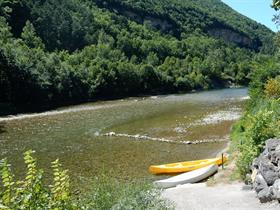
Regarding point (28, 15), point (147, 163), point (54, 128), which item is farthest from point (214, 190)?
point (28, 15)

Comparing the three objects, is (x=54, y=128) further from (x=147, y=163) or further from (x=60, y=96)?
(x=60, y=96)

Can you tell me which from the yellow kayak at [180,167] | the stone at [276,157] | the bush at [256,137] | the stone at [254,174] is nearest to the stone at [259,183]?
the stone at [254,174]

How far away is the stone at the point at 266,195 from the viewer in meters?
19.1

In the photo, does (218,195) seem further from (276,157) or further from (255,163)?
(276,157)

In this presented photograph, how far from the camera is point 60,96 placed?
8644cm

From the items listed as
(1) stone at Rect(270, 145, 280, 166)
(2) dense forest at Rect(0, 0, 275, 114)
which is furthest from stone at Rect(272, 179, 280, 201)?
(2) dense forest at Rect(0, 0, 275, 114)

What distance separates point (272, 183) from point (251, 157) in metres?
3.90

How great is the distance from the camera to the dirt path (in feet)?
63.5

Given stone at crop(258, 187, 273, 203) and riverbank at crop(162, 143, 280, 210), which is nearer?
stone at crop(258, 187, 273, 203)

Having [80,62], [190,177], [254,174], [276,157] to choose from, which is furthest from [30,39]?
[276,157]

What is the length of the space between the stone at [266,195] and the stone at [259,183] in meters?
0.39

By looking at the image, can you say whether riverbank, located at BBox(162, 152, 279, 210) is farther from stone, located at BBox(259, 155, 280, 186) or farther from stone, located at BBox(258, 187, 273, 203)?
stone, located at BBox(259, 155, 280, 186)

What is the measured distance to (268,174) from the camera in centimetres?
1988

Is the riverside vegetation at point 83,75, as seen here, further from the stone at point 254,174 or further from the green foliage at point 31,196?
the stone at point 254,174
